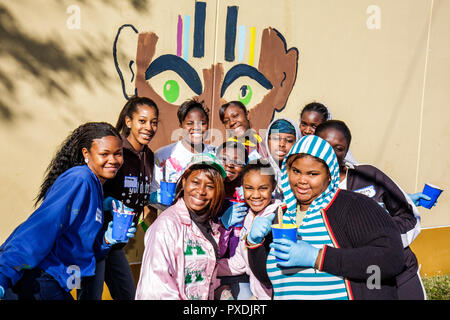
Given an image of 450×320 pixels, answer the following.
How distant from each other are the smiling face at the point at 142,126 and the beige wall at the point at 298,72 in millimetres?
660

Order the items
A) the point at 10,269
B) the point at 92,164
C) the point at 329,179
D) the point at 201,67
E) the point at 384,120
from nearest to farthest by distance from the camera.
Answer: the point at 10,269 → the point at 329,179 → the point at 92,164 → the point at 201,67 → the point at 384,120

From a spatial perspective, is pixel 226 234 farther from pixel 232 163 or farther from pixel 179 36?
pixel 179 36

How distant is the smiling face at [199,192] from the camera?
2.87 meters

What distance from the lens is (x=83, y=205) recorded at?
261 cm

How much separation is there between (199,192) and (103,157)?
A: 2.53 feet

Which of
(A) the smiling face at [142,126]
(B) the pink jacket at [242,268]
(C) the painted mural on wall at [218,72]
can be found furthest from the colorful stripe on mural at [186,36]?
(B) the pink jacket at [242,268]

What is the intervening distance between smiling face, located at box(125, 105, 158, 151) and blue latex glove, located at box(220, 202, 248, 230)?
1.14m

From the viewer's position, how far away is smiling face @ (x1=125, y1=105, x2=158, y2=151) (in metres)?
3.85

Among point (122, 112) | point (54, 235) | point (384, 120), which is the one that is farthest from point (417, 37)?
point (54, 235)

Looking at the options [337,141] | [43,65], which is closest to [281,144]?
[337,141]

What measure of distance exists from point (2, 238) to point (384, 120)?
5.34 meters

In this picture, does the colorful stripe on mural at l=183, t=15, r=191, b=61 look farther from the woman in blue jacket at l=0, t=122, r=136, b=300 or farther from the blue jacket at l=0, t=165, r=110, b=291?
the blue jacket at l=0, t=165, r=110, b=291

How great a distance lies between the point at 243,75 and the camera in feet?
17.0

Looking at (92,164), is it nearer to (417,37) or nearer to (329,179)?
(329,179)
